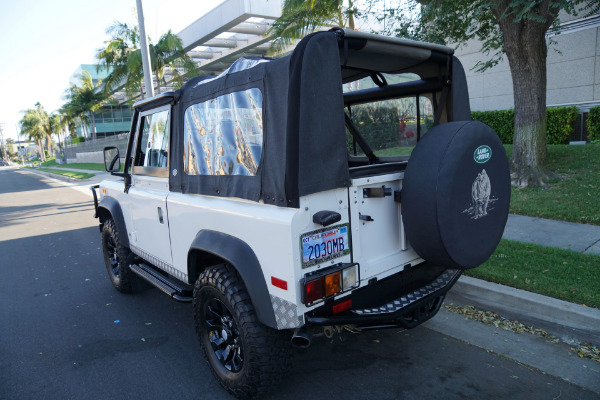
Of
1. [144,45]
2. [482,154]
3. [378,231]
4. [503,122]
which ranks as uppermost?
[144,45]

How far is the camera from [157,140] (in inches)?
152

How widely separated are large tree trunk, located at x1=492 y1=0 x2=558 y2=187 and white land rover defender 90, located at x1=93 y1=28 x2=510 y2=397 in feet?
18.5

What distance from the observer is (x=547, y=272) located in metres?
4.21

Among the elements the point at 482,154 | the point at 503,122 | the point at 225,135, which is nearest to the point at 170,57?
the point at 503,122

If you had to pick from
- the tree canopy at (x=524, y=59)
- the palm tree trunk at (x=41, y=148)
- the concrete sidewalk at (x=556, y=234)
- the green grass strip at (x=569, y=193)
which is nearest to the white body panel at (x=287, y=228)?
the concrete sidewalk at (x=556, y=234)

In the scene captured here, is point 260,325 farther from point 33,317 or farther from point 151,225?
point 33,317

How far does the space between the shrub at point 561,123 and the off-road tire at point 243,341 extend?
44.6 feet

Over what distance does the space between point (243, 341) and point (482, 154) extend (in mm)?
1974

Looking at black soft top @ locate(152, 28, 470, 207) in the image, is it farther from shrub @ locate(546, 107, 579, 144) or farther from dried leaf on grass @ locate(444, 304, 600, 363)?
shrub @ locate(546, 107, 579, 144)

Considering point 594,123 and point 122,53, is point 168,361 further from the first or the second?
point 122,53

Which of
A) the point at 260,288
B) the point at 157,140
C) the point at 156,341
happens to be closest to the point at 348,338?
the point at 260,288

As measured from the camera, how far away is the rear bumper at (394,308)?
8.20 feet

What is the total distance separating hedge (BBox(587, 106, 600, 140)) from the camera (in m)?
11.9

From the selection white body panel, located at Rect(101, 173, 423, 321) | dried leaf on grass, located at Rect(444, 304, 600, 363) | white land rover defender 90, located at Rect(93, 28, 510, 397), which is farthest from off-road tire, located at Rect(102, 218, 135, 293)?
dried leaf on grass, located at Rect(444, 304, 600, 363)
